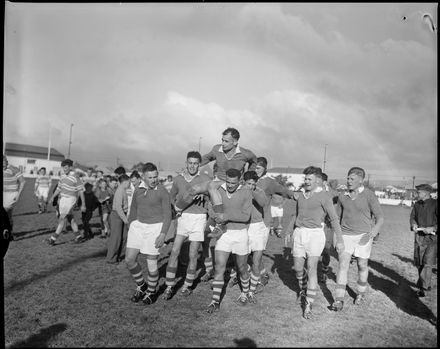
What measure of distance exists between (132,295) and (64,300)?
104 cm

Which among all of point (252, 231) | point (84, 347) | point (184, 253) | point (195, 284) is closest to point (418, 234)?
point (252, 231)

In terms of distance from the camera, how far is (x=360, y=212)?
5.89 meters

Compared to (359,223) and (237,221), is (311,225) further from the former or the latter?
(237,221)

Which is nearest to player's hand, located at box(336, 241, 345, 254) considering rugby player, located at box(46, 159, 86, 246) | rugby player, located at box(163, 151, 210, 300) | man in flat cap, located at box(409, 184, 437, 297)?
man in flat cap, located at box(409, 184, 437, 297)

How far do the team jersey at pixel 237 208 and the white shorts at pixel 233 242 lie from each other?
80mm

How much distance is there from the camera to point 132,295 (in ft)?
19.1

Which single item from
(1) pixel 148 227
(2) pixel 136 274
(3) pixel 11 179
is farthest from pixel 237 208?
(3) pixel 11 179

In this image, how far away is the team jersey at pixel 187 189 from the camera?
20.3 feet

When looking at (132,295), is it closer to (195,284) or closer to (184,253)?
(195,284)

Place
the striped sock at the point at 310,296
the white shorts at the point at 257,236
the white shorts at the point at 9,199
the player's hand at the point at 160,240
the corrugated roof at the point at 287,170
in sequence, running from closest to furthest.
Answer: the striped sock at the point at 310,296
the player's hand at the point at 160,240
the white shorts at the point at 257,236
the white shorts at the point at 9,199
the corrugated roof at the point at 287,170

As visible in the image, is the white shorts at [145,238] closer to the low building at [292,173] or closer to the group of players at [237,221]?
the group of players at [237,221]

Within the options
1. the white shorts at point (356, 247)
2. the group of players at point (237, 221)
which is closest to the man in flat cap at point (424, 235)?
the group of players at point (237, 221)

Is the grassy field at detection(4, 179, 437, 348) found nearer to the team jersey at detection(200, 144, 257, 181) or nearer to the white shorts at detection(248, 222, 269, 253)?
the white shorts at detection(248, 222, 269, 253)

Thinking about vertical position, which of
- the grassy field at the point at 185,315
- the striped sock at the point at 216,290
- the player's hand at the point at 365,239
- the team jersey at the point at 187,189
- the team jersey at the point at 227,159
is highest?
the team jersey at the point at 227,159
